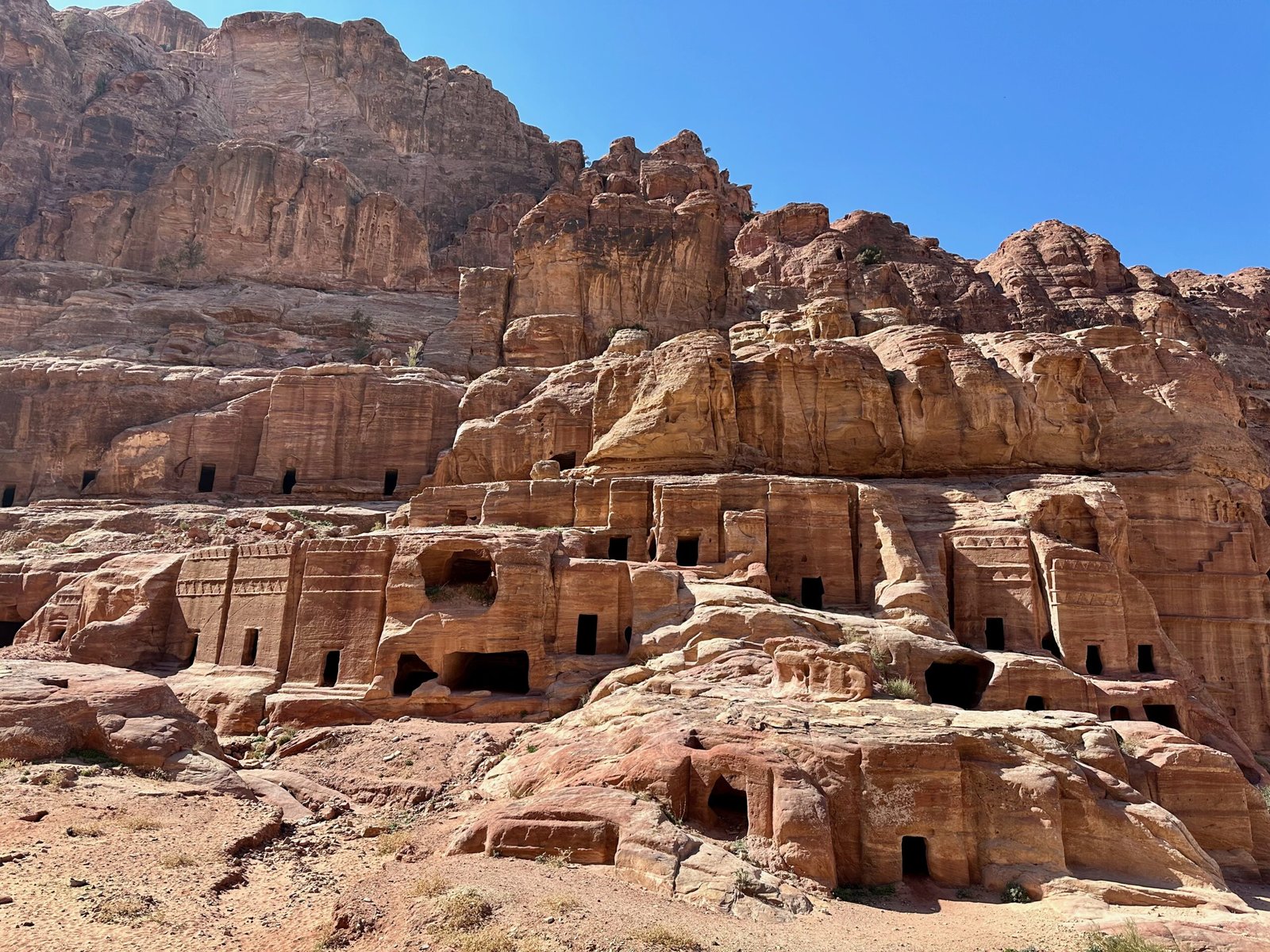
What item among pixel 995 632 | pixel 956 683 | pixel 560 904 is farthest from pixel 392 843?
pixel 995 632

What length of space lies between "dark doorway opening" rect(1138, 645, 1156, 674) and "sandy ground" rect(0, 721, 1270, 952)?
1187cm

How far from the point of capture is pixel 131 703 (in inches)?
671


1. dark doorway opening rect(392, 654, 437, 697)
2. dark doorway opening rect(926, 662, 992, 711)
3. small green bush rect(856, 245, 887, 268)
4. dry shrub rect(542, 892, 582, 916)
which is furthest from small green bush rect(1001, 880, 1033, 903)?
small green bush rect(856, 245, 887, 268)

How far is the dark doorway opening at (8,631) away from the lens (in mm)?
27594

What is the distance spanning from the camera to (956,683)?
2270 centimetres

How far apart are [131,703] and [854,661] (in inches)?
570

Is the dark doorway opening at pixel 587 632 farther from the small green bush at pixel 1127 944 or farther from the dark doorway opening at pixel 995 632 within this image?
the small green bush at pixel 1127 944

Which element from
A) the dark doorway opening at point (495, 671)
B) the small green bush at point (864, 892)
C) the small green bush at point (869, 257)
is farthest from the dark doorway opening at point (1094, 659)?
the small green bush at point (869, 257)

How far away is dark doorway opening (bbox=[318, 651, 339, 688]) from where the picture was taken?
22.3 meters

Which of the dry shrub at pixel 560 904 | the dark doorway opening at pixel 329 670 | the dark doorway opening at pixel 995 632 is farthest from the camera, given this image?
the dark doorway opening at pixel 995 632

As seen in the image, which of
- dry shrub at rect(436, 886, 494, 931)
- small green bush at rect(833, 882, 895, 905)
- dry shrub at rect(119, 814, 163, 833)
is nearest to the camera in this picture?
dry shrub at rect(436, 886, 494, 931)

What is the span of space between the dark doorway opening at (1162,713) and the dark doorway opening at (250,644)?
23734 millimetres

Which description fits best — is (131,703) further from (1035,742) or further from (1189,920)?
(1189,920)

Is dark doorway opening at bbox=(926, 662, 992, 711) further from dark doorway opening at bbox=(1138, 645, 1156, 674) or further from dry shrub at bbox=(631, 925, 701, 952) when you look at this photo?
dry shrub at bbox=(631, 925, 701, 952)
